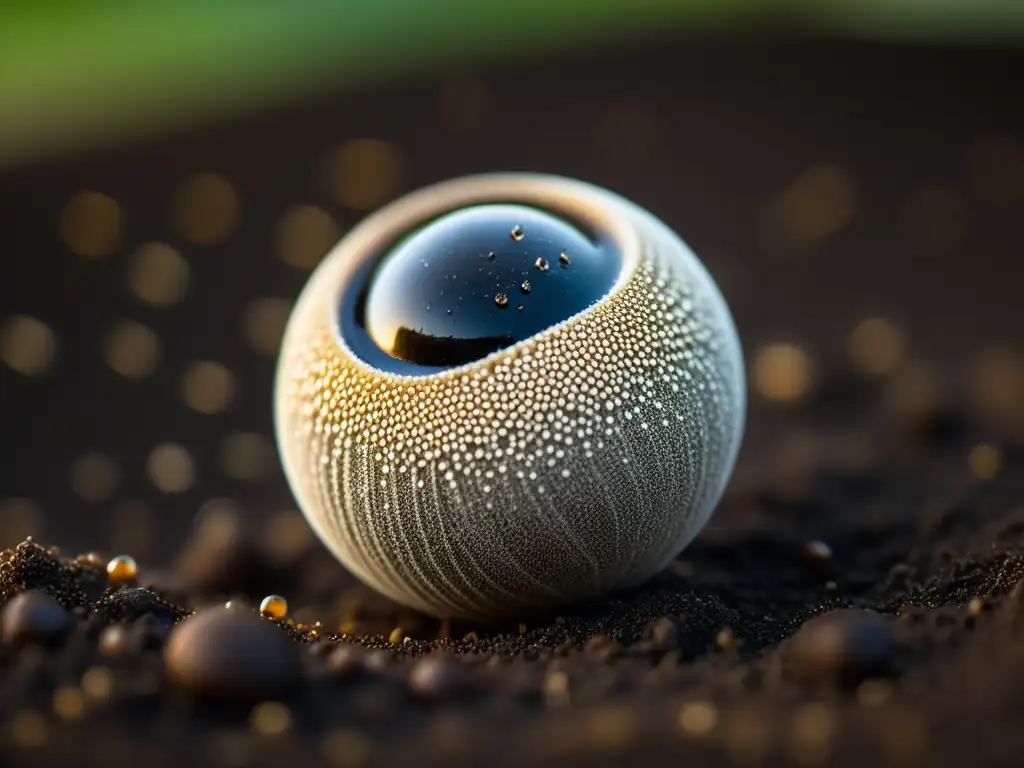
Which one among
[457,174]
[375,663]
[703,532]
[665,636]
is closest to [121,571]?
[375,663]

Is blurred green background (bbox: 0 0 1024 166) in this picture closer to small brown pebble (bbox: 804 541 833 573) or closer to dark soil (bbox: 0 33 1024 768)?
dark soil (bbox: 0 33 1024 768)

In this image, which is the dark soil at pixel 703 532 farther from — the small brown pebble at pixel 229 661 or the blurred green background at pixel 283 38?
the blurred green background at pixel 283 38

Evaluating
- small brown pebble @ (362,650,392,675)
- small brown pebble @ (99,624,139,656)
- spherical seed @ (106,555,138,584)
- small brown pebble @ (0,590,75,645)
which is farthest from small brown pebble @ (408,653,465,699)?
spherical seed @ (106,555,138,584)

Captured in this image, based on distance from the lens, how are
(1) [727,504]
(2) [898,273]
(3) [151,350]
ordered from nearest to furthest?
(1) [727,504] → (3) [151,350] → (2) [898,273]

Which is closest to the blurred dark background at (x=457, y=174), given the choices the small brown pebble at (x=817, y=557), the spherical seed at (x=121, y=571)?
the small brown pebble at (x=817, y=557)

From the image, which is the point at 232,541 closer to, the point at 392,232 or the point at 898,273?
the point at 392,232

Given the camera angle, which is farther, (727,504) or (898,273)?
(898,273)

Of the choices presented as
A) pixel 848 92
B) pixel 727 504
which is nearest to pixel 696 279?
pixel 727 504
